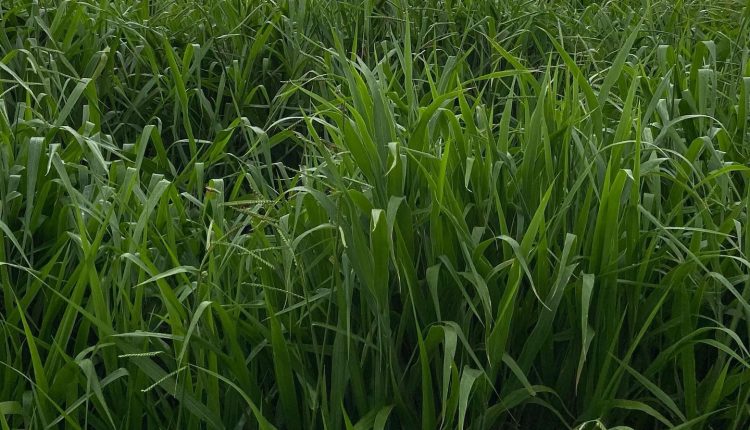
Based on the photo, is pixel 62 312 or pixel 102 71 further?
pixel 102 71

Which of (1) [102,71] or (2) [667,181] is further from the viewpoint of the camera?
(1) [102,71]

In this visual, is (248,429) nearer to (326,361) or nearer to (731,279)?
(326,361)

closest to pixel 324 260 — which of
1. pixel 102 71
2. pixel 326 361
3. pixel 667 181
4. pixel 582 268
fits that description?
pixel 326 361

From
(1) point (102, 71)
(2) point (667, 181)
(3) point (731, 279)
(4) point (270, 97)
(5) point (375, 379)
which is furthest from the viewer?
(4) point (270, 97)

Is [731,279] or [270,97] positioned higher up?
[731,279]

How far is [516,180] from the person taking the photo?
1873 millimetres

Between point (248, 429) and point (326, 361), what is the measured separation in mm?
169

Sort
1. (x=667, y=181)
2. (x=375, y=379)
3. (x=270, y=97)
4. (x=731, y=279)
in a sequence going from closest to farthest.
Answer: (x=375, y=379) < (x=731, y=279) < (x=667, y=181) < (x=270, y=97)

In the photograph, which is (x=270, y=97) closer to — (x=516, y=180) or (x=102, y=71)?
(x=102, y=71)

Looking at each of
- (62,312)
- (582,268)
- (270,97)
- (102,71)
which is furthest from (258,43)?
(582,268)

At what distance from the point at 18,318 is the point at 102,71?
4.42 ft

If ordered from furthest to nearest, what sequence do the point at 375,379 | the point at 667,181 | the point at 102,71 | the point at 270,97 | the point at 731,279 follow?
the point at 270,97, the point at 102,71, the point at 667,181, the point at 731,279, the point at 375,379

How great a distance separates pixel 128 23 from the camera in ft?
10.6

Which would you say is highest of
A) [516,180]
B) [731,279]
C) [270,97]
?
[516,180]
